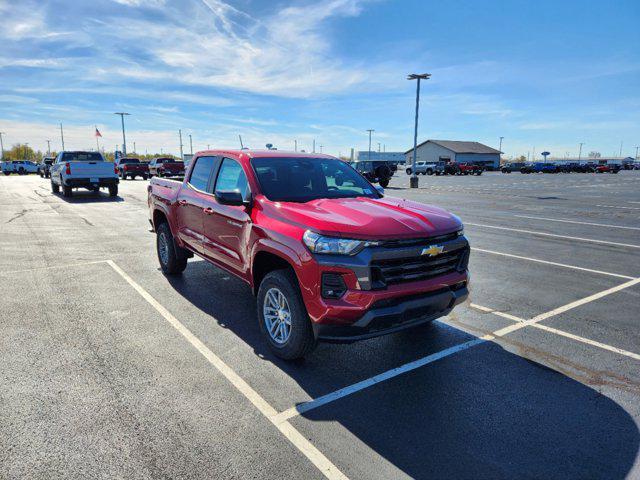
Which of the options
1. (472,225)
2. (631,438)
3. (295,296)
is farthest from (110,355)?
(472,225)

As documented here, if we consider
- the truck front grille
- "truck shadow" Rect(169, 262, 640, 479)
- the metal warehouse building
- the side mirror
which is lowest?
"truck shadow" Rect(169, 262, 640, 479)

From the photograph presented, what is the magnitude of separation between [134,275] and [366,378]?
4.52 meters

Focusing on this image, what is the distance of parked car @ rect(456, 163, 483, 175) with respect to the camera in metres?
56.6

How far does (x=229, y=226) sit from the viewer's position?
15.3 feet

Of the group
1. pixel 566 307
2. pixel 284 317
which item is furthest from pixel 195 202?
pixel 566 307

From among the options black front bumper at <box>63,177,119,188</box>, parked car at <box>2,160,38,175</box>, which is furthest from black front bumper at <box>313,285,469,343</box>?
parked car at <box>2,160,38,175</box>

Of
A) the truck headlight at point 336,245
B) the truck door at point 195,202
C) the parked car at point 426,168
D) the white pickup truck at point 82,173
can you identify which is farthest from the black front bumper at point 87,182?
the parked car at point 426,168

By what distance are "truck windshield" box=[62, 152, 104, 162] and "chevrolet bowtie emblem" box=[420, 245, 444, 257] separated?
20.0m

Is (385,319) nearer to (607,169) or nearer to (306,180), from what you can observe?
(306,180)

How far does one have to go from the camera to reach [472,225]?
1180 cm

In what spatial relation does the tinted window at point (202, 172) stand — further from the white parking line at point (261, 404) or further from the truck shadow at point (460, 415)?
the truck shadow at point (460, 415)

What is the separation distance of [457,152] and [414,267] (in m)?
98.8

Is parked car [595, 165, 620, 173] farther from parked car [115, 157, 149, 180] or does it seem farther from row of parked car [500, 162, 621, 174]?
parked car [115, 157, 149, 180]

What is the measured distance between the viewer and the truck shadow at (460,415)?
8.58ft
